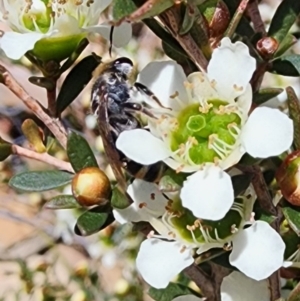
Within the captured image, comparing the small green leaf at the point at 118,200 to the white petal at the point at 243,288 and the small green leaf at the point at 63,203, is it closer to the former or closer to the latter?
the small green leaf at the point at 63,203

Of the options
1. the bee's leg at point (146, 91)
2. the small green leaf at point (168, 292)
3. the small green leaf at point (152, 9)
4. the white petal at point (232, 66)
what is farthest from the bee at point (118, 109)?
the small green leaf at point (168, 292)

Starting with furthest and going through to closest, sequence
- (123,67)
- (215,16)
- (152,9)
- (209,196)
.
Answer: (123,67) < (215,16) < (209,196) < (152,9)

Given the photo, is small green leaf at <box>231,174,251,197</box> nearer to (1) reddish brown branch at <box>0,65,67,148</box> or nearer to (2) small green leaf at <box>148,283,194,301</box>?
(1) reddish brown branch at <box>0,65,67,148</box>

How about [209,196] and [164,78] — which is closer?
[209,196]

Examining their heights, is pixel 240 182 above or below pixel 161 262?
above

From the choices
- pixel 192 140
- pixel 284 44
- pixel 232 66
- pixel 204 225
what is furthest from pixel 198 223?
pixel 284 44

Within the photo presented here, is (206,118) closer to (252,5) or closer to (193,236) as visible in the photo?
(193,236)

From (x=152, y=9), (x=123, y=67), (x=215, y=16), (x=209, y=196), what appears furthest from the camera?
(x=123, y=67)

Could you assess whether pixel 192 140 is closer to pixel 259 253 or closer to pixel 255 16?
pixel 259 253

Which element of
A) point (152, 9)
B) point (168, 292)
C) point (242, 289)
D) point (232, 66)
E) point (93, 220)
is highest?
point (152, 9)
